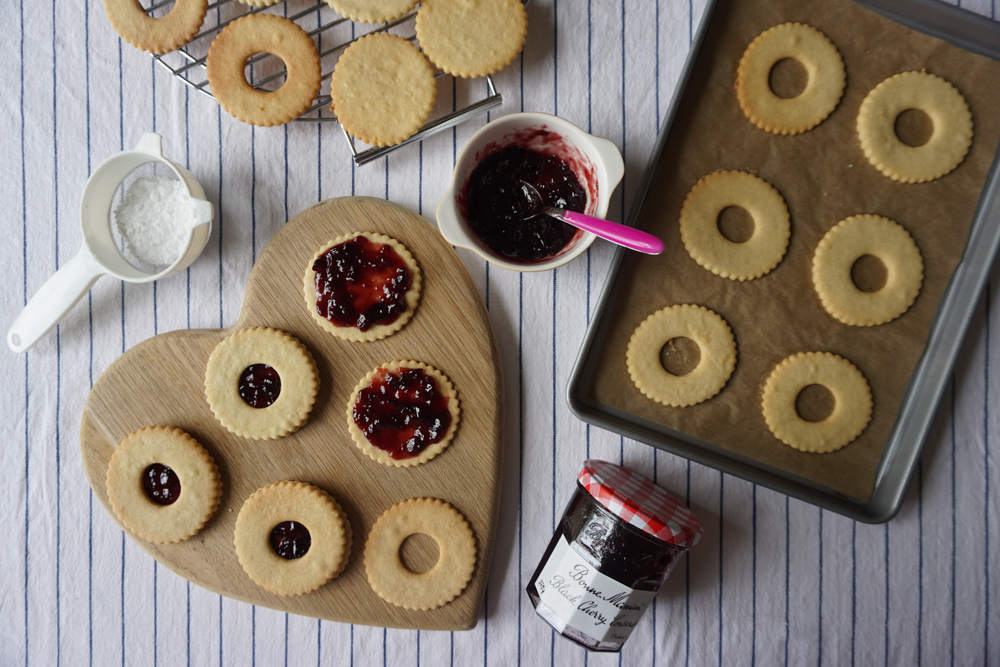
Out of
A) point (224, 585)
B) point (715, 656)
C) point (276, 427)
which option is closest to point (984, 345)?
point (715, 656)

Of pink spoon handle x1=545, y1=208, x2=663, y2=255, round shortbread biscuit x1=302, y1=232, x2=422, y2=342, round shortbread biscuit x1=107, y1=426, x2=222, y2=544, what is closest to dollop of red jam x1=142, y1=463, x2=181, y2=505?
round shortbread biscuit x1=107, y1=426, x2=222, y2=544

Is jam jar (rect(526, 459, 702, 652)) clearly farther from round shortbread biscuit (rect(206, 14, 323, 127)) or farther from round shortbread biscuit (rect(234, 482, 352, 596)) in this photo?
round shortbread biscuit (rect(206, 14, 323, 127))

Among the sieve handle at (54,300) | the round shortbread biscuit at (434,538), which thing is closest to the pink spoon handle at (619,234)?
the round shortbread biscuit at (434,538)

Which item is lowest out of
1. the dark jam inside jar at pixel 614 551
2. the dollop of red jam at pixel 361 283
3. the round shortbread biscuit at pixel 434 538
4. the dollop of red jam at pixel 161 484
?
the round shortbread biscuit at pixel 434 538

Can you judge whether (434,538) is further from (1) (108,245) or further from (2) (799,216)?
(2) (799,216)

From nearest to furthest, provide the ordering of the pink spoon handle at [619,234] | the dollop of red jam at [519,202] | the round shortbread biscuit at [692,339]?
the pink spoon handle at [619,234], the dollop of red jam at [519,202], the round shortbread biscuit at [692,339]

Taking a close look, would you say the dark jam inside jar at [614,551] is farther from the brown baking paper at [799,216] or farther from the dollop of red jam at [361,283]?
the dollop of red jam at [361,283]
